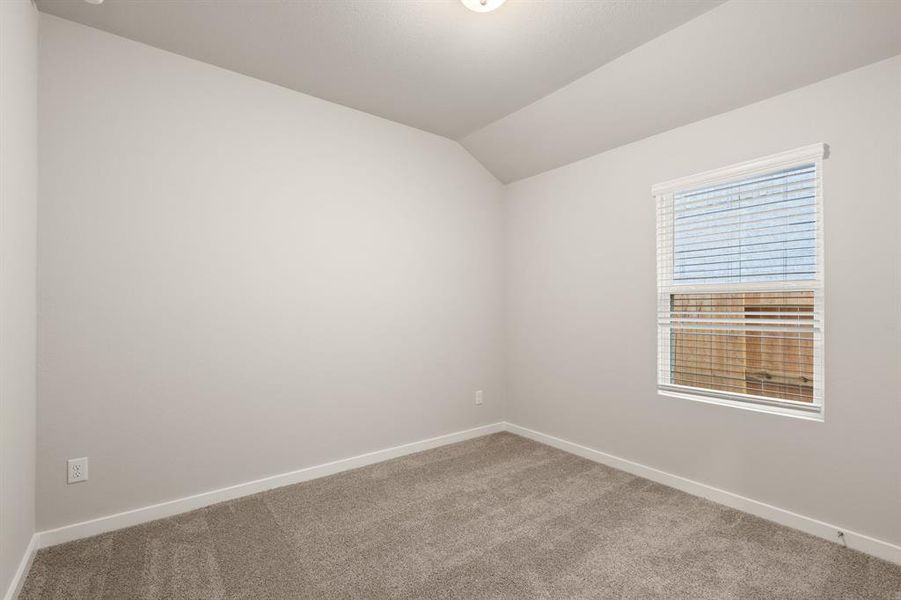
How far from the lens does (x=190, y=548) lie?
2.15m

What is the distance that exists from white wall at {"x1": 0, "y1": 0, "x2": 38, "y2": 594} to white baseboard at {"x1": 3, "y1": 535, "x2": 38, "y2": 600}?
3cm

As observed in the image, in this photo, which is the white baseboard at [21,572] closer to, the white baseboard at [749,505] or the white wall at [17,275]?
the white wall at [17,275]

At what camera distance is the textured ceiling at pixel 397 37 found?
7.05 ft

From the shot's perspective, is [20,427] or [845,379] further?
[845,379]

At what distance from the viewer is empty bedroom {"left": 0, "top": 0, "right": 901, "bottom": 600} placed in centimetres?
200

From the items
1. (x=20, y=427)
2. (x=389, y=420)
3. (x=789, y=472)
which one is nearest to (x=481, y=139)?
(x=389, y=420)

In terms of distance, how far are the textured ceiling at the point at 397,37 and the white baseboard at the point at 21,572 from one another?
265 centimetres

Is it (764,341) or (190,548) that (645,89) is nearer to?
(764,341)

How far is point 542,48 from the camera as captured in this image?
2.48m

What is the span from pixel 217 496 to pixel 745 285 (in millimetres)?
3488

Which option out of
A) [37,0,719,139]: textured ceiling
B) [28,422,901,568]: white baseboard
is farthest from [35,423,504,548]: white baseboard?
[37,0,719,139]: textured ceiling

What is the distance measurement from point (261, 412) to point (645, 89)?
3.23 metres

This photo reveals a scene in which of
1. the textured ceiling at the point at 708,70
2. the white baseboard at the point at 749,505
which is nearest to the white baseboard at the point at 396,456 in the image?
the white baseboard at the point at 749,505

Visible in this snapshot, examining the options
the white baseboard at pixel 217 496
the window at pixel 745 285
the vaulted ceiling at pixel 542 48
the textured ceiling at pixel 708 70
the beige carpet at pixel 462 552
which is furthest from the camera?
the window at pixel 745 285
